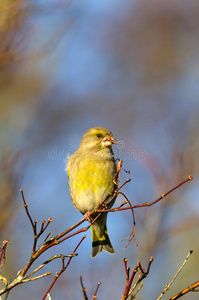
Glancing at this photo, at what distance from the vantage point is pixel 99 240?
6641mm

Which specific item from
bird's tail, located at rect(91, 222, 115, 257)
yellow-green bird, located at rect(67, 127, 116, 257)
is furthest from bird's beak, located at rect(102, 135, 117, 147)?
bird's tail, located at rect(91, 222, 115, 257)

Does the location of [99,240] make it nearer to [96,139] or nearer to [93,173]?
[93,173]

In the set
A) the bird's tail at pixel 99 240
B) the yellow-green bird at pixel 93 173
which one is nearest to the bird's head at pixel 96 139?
the yellow-green bird at pixel 93 173

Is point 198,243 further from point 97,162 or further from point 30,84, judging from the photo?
point 30,84

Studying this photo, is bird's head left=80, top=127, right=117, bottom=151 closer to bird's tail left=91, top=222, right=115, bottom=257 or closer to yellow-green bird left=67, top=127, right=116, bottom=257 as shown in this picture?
yellow-green bird left=67, top=127, right=116, bottom=257

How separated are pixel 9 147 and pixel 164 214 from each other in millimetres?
3963

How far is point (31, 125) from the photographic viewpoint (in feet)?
36.2

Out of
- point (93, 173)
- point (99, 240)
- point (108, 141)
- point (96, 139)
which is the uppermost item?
point (96, 139)

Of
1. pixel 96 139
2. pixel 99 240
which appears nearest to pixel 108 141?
pixel 96 139

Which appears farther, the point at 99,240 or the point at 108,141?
the point at 99,240

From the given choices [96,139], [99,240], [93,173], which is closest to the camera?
[93,173]

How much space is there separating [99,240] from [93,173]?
117cm

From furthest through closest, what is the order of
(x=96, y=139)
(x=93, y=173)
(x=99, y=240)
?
1. (x=99, y=240)
2. (x=96, y=139)
3. (x=93, y=173)

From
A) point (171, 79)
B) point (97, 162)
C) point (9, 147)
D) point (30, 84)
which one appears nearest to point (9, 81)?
point (30, 84)
